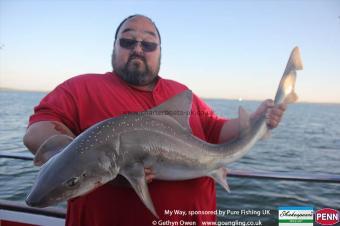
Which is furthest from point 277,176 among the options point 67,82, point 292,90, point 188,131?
point 67,82

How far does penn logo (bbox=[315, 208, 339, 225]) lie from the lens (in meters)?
3.34

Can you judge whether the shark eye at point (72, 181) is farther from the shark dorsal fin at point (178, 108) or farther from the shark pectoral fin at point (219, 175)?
the shark pectoral fin at point (219, 175)

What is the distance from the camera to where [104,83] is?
2.84 m

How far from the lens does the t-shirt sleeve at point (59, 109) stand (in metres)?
2.42

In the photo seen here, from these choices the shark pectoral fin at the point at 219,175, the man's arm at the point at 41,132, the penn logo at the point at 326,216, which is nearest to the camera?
the man's arm at the point at 41,132

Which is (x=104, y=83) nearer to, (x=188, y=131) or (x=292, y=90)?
(x=188, y=131)

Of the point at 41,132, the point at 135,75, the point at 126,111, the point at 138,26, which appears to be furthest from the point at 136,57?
the point at 41,132

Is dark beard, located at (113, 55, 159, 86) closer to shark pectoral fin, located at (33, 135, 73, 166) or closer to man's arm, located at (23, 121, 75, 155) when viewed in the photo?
man's arm, located at (23, 121, 75, 155)

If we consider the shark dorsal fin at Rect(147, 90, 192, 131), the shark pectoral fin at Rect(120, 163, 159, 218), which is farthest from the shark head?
the shark dorsal fin at Rect(147, 90, 192, 131)

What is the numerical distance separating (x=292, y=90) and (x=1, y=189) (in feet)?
27.9

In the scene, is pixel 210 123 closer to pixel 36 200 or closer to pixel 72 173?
pixel 72 173

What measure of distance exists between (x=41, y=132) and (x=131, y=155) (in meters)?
0.71

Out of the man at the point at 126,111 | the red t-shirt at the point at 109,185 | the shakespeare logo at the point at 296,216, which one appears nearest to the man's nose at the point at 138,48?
the man at the point at 126,111

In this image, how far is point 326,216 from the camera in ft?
11.1
